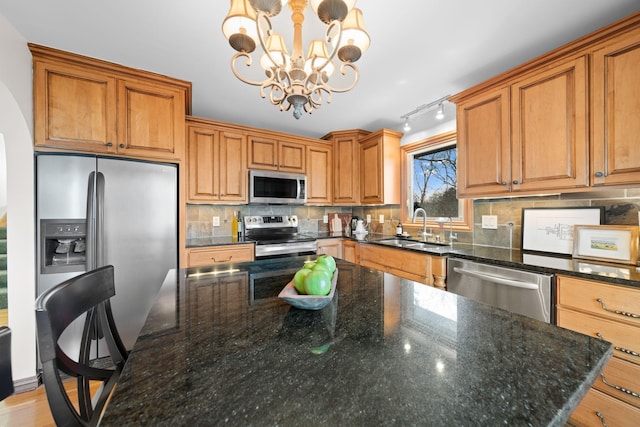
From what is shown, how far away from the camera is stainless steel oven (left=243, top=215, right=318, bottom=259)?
9.30 feet

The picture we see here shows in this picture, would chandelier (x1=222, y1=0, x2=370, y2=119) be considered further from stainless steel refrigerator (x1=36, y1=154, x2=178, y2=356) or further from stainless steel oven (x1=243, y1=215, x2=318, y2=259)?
stainless steel oven (x1=243, y1=215, x2=318, y2=259)

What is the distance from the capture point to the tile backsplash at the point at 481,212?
5.41 feet

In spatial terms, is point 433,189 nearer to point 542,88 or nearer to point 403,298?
point 542,88

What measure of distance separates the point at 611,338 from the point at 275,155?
3.13m

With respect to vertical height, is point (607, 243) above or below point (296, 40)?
below

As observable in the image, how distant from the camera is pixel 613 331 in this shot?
1285mm

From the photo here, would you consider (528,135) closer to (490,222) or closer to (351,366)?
(490,222)

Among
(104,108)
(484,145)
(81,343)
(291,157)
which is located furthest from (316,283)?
(291,157)

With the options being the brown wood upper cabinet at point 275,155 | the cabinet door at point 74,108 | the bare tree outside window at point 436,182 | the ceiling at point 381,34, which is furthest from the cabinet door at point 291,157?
the cabinet door at point 74,108

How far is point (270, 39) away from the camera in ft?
4.32

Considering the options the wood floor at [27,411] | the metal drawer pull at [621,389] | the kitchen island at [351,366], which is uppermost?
the kitchen island at [351,366]

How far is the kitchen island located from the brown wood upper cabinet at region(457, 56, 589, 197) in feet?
4.95

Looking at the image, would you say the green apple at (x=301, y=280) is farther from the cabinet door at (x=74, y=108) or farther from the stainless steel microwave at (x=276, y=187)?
the stainless steel microwave at (x=276, y=187)

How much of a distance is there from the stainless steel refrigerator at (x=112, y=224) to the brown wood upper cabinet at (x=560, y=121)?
2.68 metres
